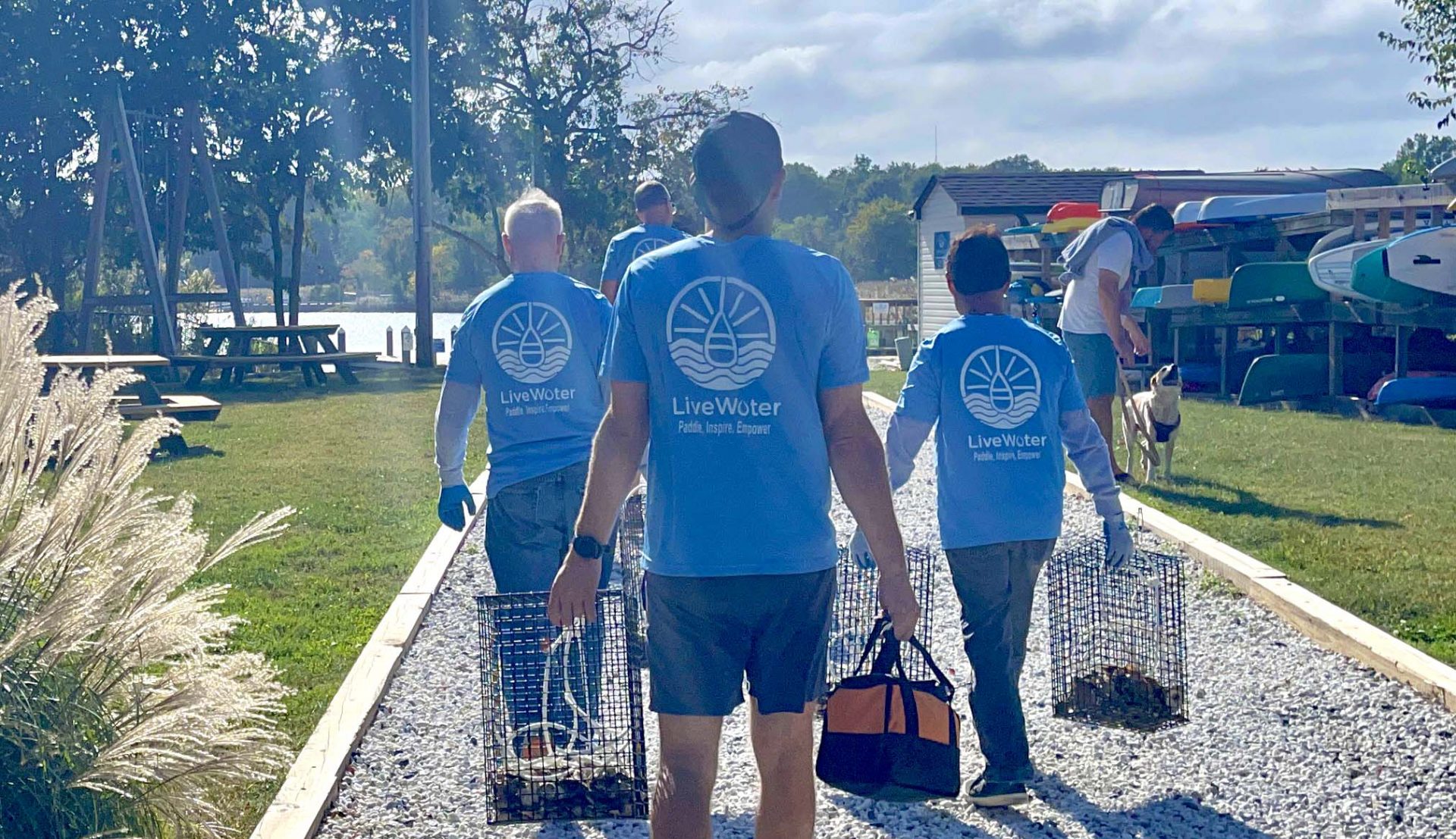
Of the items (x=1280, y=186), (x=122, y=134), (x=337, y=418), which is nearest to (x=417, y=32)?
(x=122, y=134)

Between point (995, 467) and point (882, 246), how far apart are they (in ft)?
295

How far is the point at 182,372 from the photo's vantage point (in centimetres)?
2727

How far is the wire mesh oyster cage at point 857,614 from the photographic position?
5.74m

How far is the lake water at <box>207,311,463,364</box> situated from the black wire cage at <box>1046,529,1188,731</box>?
113 ft

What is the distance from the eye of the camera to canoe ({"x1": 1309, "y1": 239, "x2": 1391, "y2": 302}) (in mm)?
15930

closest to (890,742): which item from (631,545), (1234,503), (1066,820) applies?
(1066,820)

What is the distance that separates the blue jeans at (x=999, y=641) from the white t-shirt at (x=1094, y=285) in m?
5.66

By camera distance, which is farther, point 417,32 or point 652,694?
point 417,32

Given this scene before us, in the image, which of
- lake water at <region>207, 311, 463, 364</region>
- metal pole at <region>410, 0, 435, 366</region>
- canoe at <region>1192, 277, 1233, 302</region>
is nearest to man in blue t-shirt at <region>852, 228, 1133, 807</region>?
canoe at <region>1192, 277, 1233, 302</region>

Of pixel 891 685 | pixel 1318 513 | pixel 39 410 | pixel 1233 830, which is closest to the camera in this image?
pixel 39 410

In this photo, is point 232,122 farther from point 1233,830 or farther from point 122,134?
point 1233,830

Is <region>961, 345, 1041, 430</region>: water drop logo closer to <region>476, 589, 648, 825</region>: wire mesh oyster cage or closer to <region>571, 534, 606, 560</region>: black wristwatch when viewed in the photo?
<region>476, 589, 648, 825</region>: wire mesh oyster cage

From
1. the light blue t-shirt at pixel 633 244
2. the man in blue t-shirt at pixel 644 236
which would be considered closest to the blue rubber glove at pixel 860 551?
the man in blue t-shirt at pixel 644 236

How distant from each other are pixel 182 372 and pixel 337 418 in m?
10.1
